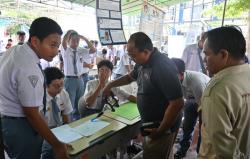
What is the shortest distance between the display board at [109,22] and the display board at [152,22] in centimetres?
61

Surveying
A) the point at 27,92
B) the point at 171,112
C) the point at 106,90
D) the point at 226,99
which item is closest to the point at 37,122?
the point at 27,92

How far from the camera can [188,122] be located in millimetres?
3047

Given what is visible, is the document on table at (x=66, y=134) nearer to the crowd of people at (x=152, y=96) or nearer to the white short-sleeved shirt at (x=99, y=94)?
the crowd of people at (x=152, y=96)

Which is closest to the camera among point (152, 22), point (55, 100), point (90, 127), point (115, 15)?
point (90, 127)

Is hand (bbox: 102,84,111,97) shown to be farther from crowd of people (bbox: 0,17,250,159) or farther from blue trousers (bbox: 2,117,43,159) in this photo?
blue trousers (bbox: 2,117,43,159)

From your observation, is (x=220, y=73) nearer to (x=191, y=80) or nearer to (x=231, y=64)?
(x=231, y=64)

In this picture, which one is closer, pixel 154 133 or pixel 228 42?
pixel 228 42

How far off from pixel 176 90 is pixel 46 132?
0.93 m

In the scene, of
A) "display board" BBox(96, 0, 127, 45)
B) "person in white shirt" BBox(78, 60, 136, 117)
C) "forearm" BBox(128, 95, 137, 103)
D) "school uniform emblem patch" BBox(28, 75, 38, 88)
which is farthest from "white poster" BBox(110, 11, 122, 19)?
"school uniform emblem patch" BBox(28, 75, 38, 88)

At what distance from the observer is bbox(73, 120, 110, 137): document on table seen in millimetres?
1919

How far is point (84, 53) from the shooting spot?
4309 mm

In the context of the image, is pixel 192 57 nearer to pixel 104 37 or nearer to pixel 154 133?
pixel 104 37

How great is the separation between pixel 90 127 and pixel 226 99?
4.39 ft

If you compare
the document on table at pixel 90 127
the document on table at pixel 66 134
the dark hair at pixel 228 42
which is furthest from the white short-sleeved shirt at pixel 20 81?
the dark hair at pixel 228 42
